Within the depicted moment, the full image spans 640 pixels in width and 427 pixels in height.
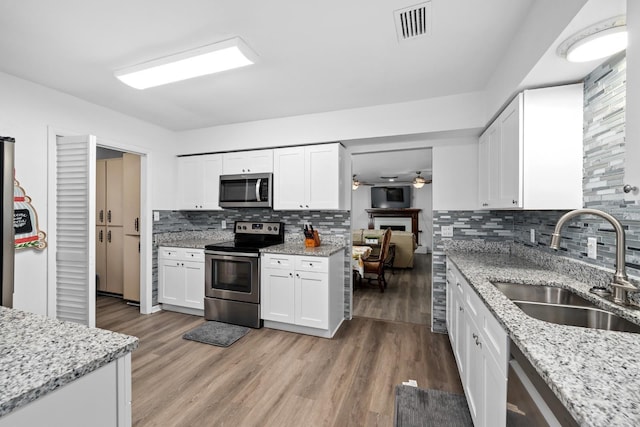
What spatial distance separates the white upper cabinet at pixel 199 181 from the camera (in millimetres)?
3725

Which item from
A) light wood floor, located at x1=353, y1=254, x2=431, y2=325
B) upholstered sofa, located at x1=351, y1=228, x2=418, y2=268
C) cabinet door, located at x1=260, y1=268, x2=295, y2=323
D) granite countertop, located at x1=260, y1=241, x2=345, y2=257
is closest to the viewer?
granite countertop, located at x1=260, y1=241, x2=345, y2=257

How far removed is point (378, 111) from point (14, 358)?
301cm

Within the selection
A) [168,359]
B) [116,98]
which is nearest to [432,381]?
[168,359]

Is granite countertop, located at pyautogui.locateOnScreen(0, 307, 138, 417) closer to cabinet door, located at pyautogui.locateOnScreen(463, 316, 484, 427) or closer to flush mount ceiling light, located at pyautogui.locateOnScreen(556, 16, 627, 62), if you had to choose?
cabinet door, located at pyautogui.locateOnScreen(463, 316, 484, 427)

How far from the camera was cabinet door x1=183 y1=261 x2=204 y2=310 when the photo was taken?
3.43 metres

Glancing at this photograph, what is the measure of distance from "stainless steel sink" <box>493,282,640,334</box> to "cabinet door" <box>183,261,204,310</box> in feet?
10.2

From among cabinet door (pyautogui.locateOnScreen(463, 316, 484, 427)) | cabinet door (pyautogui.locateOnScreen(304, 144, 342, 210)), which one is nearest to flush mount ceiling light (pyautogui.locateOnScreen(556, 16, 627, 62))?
cabinet door (pyautogui.locateOnScreen(463, 316, 484, 427))

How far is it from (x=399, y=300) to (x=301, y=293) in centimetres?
189

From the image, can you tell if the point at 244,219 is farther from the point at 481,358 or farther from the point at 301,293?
the point at 481,358

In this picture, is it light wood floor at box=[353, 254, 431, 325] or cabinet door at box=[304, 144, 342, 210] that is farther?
light wood floor at box=[353, 254, 431, 325]

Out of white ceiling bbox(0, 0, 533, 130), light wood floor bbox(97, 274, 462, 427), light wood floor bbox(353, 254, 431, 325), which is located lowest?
light wood floor bbox(97, 274, 462, 427)

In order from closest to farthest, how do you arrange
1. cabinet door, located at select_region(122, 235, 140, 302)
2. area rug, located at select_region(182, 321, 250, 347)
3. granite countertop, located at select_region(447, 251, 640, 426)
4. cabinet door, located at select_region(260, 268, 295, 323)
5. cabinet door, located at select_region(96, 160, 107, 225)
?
granite countertop, located at select_region(447, 251, 640, 426), area rug, located at select_region(182, 321, 250, 347), cabinet door, located at select_region(260, 268, 295, 323), cabinet door, located at select_region(122, 235, 140, 302), cabinet door, located at select_region(96, 160, 107, 225)

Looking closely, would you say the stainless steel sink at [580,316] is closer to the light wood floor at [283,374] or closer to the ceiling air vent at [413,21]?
the light wood floor at [283,374]

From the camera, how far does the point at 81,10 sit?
1.57 meters
